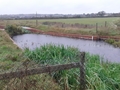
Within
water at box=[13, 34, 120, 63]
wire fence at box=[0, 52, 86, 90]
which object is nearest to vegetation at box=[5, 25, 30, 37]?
water at box=[13, 34, 120, 63]

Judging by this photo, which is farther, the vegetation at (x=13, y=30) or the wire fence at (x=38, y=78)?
the vegetation at (x=13, y=30)

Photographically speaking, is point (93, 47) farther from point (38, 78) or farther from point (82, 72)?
point (82, 72)

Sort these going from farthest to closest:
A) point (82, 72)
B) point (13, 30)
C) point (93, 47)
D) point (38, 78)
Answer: point (13, 30) < point (93, 47) < point (38, 78) < point (82, 72)

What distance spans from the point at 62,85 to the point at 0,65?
220cm

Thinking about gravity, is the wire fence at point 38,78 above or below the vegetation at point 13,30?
above

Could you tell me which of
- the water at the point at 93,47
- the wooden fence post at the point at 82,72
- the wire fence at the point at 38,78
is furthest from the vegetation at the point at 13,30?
the wooden fence post at the point at 82,72

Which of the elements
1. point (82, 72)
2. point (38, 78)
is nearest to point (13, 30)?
point (38, 78)

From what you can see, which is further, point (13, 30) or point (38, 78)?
point (13, 30)

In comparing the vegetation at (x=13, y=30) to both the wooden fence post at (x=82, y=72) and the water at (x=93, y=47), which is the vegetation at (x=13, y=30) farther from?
the wooden fence post at (x=82, y=72)

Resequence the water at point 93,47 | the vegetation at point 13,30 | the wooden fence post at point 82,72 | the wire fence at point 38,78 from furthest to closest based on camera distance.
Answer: the vegetation at point 13,30 → the water at point 93,47 → the wooden fence post at point 82,72 → the wire fence at point 38,78

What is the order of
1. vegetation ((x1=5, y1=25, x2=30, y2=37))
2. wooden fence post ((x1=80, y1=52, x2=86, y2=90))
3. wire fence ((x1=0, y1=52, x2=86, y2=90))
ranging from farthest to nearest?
vegetation ((x1=5, y1=25, x2=30, y2=37)), wooden fence post ((x1=80, y1=52, x2=86, y2=90)), wire fence ((x1=0, y1=52, x2=86, y2=90))

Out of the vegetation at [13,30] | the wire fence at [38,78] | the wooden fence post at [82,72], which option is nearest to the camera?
the wire fence at [38,78]

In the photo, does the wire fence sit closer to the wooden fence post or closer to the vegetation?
the wooden fence post

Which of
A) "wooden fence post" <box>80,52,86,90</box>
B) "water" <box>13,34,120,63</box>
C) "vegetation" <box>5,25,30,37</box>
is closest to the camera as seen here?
"wooden fence post" <box>80,52,86,90</box>
